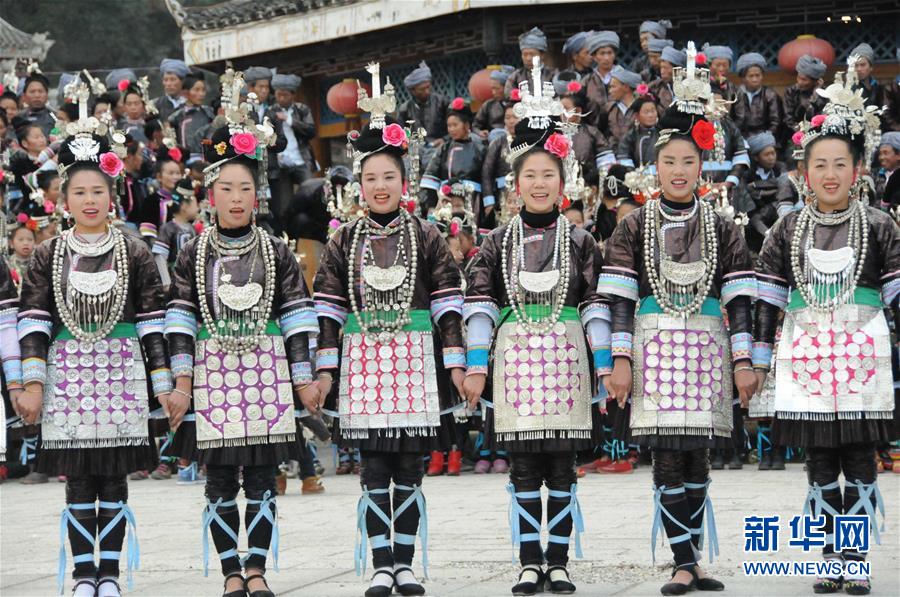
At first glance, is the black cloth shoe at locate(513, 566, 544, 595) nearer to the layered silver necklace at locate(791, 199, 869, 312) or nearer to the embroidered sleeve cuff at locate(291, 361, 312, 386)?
the embroidered sleeve cuff at locate(291, 361, 312, 386)

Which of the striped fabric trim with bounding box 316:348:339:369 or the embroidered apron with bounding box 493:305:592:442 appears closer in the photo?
the embroidered apron with bounding box 493:305:592:442

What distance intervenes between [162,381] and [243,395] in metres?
0.39

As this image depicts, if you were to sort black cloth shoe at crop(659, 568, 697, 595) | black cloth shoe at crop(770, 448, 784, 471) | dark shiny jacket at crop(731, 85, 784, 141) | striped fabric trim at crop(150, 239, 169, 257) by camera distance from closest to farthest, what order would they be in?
black cloth shoe at crop(659, 568, 697, 595)
black cloth shoe at crop(770, 448, 784, 471)
striped fabric trim at crop(150, 239, 169, 257)
dark shiny jacket at crop(731, 85, 784, 141)

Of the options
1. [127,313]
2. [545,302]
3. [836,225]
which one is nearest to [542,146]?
[545,302]

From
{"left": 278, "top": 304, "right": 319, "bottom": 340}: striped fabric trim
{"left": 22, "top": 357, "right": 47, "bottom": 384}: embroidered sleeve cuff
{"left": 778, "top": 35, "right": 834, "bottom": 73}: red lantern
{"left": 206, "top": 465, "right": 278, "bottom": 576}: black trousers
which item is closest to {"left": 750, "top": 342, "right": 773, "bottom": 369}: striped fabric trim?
{"left": 278, "top": 304, "right": 319, "bottom": 340}: striped fabric trim

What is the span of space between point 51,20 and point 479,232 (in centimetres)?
1962

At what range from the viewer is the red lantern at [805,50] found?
1612 cm

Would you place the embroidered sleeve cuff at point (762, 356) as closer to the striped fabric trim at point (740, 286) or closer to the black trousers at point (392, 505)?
the striped fabric trim at point (740, 286)

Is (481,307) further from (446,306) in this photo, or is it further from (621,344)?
(621,344)

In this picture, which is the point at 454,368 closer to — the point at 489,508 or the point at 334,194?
the point at 489,508

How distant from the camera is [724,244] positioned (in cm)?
676

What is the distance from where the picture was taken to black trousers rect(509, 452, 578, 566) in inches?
263

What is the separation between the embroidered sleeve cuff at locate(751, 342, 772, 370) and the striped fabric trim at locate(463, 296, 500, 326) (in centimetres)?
125

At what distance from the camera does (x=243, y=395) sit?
6.62 meters
